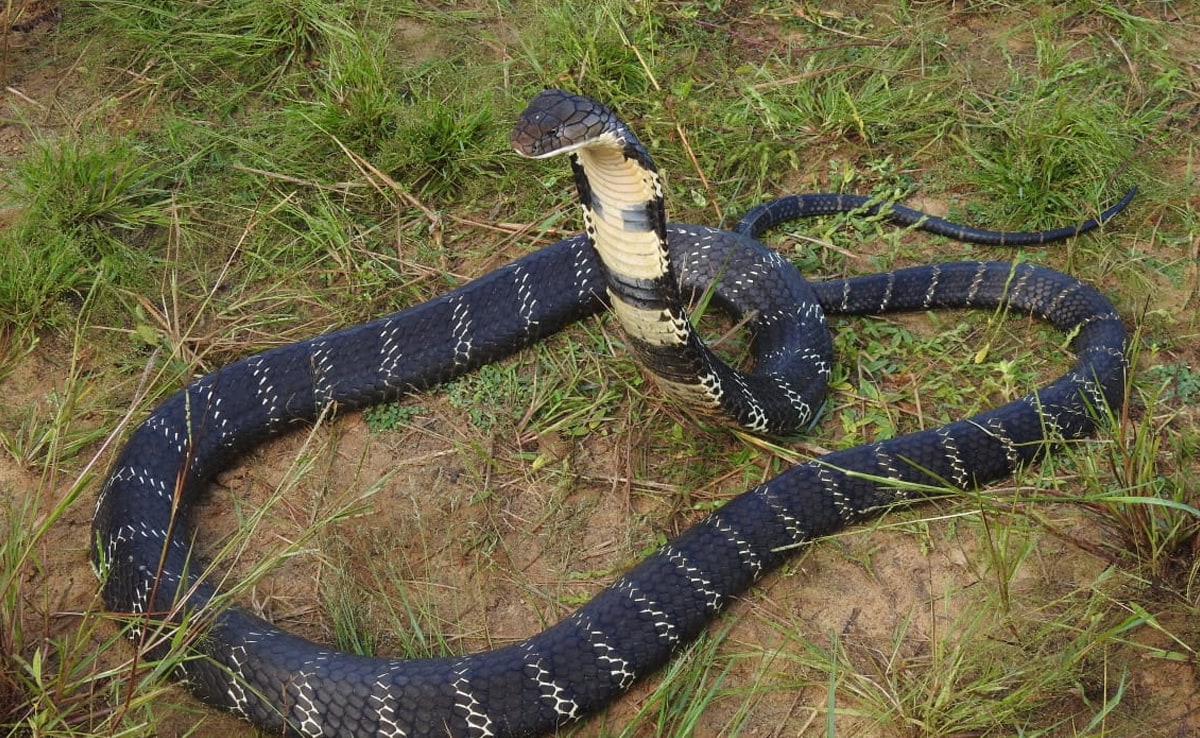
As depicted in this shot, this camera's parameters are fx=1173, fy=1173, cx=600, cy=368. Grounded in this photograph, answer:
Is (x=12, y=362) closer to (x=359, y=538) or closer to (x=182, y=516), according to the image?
(x=182, y=516)

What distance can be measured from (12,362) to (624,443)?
2704 mm

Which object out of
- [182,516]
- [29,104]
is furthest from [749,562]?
[29,104]

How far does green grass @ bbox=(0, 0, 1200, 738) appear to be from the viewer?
3799 millimetres

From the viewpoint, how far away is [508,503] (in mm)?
4605

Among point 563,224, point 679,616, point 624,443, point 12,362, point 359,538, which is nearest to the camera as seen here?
point 679,616

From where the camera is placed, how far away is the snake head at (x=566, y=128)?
339cm

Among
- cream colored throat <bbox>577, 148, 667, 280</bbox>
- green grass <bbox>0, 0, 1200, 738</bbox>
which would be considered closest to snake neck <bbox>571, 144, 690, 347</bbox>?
cream colored throat <bbox>577, 148, 667, 280</bbox>

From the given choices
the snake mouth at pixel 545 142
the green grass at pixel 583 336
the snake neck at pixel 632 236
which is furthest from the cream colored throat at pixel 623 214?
the green grass at pixel 583 336

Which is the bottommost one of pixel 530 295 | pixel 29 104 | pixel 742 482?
pixel 742 482

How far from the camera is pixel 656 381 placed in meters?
4.43

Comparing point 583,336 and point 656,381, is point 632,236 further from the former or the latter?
point 583,336

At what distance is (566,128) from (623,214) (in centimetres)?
43

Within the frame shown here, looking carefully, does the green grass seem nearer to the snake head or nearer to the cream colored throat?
the cream colored throat

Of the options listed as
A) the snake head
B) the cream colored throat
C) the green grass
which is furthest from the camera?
the green grass
